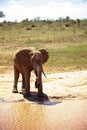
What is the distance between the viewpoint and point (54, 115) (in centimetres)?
1210

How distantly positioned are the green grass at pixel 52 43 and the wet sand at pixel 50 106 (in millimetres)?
3772

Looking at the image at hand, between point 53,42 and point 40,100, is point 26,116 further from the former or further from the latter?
point 53,42

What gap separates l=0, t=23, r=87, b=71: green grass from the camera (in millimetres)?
22163

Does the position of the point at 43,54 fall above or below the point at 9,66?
above

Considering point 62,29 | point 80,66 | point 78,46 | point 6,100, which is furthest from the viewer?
point 62,29

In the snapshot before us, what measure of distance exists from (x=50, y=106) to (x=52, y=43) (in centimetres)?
1736

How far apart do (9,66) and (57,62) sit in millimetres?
2505

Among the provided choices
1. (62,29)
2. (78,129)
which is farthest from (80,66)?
(62,29)

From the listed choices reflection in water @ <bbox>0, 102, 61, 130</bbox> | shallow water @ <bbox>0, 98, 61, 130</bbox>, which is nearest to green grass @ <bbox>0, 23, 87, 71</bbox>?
shallow water @ <bbox>0, 98, 61, 130</bbox>

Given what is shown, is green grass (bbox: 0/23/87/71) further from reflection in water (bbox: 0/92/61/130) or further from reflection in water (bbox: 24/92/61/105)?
reflection in water (bbox: 0/92/61/130)

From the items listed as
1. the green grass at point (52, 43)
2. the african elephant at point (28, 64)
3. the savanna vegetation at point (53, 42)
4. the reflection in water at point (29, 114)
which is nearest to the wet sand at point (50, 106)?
the reflection in water at point (29, 114)

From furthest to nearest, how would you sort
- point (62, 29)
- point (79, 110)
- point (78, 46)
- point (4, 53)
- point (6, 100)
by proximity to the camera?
point (62, 29), point (78, 46), point (4, 53), point (6, 100), point (79, 110)

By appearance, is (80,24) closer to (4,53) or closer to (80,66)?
(4,53)

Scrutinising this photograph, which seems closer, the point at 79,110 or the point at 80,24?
the point at 79,110
